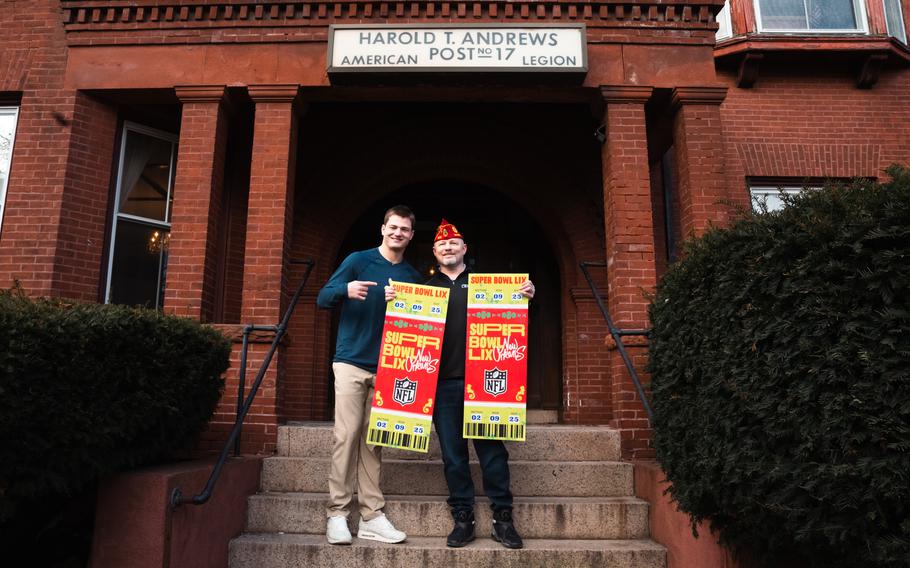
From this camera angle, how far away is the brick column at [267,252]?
16.9ft

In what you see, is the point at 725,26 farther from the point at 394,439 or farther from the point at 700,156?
the point at 394,439

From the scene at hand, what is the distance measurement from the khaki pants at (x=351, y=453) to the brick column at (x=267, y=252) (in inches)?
54.0

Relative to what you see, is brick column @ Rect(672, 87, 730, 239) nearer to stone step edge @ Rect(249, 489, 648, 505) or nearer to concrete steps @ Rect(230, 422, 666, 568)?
concrete steps @ Rect(230, 422, 666, 568)

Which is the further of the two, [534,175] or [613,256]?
[534,175]

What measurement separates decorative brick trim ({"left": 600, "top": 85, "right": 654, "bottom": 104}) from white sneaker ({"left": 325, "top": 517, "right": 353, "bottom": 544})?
4483 mm

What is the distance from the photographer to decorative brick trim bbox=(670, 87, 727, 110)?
609cm

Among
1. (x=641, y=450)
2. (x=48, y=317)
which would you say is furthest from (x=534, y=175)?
(x=48, y=317)

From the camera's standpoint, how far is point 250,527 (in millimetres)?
4250

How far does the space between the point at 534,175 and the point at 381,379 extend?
4.64 m

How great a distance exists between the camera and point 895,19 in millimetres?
8336

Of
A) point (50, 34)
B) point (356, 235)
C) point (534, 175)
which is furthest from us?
point (356, 235)

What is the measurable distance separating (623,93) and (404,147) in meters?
2.94

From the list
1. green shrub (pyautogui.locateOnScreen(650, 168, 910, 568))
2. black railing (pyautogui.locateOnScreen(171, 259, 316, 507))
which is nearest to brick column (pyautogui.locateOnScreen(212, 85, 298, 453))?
black railing (pyautogui.locateOnScreen(171, 259, 316, 507))

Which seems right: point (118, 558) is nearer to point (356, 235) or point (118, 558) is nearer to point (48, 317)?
point (48, 317)
